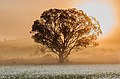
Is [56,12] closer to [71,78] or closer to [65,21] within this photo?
[65,21]

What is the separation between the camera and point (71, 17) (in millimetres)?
82188

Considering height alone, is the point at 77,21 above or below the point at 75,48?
above

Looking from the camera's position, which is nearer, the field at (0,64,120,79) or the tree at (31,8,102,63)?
the field at (0,64,120,79)

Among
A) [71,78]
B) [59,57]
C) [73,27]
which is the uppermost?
[73,27]

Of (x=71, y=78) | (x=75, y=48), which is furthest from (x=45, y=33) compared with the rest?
(x=71, y=78)

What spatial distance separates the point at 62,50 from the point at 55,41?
2.26 metres

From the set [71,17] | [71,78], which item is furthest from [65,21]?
[71,78]

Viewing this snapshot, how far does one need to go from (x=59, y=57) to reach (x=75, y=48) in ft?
13.2

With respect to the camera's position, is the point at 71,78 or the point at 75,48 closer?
the point at 71,78

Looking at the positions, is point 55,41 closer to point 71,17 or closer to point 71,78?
point 71,17

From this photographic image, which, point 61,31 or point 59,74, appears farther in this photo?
point 61,31

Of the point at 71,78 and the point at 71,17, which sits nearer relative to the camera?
the point at 71,78

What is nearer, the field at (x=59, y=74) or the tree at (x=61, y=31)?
the field at (x=59, y=74)

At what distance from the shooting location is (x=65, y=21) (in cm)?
8081
